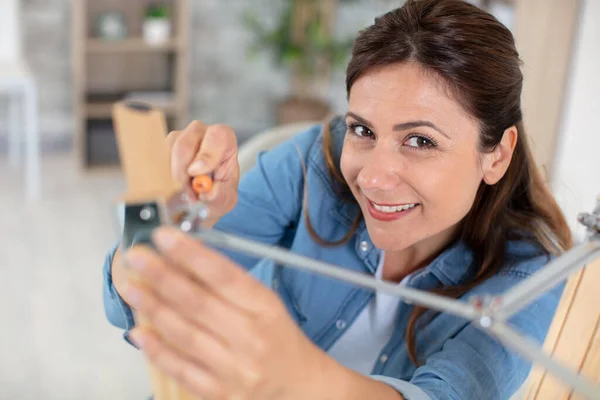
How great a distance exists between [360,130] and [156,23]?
2.81m

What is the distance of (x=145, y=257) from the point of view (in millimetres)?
550

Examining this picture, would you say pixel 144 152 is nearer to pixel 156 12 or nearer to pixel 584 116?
pixel 584 116

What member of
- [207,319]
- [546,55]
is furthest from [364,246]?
[546,55]

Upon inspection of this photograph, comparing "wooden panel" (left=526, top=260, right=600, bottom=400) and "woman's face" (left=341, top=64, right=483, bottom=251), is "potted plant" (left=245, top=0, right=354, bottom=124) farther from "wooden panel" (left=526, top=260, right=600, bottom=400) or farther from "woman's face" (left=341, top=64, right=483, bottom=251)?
"wooden panel" (left=526, top=260, right=600, bottom=400)

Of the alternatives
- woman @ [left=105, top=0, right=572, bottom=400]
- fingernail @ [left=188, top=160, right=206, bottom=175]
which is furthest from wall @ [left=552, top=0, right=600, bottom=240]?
fingernail @ [left=188, top=160, right=206, bottom=175]

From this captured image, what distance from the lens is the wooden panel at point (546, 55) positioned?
241 centimetres

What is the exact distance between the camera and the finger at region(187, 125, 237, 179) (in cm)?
82

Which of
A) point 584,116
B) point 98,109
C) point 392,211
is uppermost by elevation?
point 392,211

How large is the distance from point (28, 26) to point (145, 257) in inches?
136

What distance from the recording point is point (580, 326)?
892 millimetres

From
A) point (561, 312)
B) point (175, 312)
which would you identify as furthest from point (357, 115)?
point (175, 312)

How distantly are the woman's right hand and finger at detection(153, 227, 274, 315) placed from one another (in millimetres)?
225

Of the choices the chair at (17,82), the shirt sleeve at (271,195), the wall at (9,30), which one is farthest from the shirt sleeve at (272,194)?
the wall at (9,30)

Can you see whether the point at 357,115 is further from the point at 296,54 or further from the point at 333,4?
the point at 333,4
